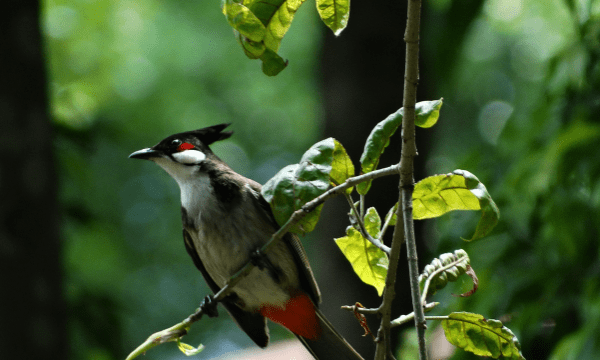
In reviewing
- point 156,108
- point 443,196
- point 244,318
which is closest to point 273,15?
point 443,196

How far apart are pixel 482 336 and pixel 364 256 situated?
0.90ft

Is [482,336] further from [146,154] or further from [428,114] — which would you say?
[146,154]

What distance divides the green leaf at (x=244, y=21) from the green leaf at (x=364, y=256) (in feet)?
1.45

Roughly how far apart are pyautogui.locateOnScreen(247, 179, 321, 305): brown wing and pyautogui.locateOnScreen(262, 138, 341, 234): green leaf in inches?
48.6

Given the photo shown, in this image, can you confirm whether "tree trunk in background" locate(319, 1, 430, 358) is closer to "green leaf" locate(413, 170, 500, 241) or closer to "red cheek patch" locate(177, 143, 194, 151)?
"red cheek patch" locate(177, 143, 194, 151)

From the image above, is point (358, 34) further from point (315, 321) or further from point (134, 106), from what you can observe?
point (134, 106)

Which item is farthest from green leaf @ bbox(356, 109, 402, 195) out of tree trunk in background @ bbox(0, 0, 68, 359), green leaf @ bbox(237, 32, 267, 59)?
tree trunk in background @ bbox(0, 0, 68, 359)

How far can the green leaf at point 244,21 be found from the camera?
0.90 metres

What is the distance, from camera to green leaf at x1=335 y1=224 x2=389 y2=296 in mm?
1168

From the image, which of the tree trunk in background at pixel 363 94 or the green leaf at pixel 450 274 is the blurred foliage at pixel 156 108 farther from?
the green leaf at pixel 450 274

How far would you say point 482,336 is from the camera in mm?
1101

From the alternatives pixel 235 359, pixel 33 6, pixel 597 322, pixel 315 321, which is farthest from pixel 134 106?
pixel 597 322

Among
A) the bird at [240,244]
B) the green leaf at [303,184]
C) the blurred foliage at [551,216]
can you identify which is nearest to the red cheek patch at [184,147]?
the bird at [240,244]

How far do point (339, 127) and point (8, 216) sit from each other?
7.13 ft
